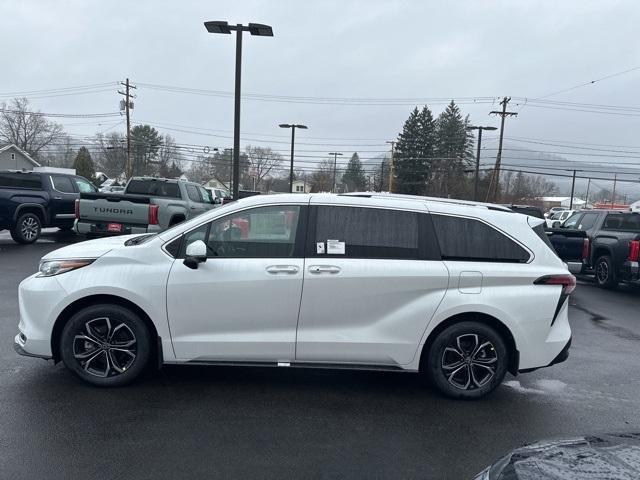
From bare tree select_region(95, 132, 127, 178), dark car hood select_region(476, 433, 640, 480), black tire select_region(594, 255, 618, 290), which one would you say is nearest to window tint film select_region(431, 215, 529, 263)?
dark car hood select_region(476, 433, 640, 480)

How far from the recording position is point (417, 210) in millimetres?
4797

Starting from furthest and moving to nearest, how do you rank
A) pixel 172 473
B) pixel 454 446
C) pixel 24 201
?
pixel 24 201 < pixel 454 446 < pixel 172 473

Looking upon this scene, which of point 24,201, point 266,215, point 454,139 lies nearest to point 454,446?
point 266,215

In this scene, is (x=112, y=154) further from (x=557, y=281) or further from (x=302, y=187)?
(x=557, y=281)

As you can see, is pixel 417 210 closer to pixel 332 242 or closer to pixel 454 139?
pixel 332 242

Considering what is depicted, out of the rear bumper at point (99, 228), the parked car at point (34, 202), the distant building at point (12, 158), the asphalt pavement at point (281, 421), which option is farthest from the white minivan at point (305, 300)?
the distant building at point (12, 158)

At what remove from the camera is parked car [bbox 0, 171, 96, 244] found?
14023mm

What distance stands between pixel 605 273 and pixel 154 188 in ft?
39.2

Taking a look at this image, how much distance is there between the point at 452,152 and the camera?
70.3 metres

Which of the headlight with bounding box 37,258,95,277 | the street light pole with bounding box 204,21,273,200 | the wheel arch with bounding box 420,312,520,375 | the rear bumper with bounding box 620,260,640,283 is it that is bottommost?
the rear bumper with bounding box 620,260,640,283

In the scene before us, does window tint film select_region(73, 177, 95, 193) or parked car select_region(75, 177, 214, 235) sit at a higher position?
window tint film select_region(73, 177, 95, 193)

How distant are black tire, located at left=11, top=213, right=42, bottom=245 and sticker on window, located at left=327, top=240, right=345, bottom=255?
12.6 meters

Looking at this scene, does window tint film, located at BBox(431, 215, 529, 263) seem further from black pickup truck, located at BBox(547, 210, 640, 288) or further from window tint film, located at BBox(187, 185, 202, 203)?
window tint film, located at BBox(187, 185, 202, 203)

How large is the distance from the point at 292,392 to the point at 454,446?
1535mm
